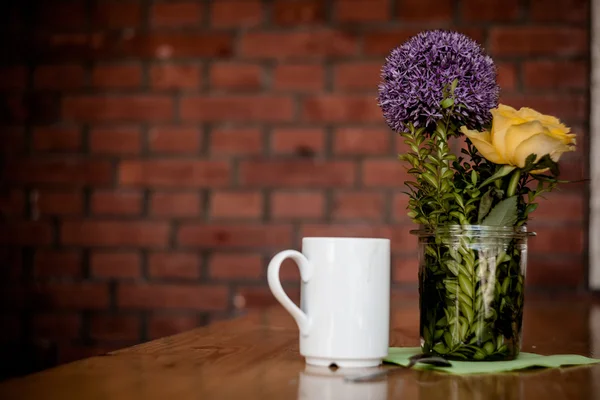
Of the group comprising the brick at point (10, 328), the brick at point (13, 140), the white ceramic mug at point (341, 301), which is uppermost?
the brick at point (13, 140)

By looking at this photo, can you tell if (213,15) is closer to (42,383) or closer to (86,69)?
(86,69)

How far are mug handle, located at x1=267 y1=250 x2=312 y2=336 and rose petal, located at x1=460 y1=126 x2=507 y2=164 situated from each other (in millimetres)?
193

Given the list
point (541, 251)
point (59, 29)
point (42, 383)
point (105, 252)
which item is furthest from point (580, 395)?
A: point (59, 29)

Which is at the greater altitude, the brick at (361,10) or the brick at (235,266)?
the brick at (361,10)

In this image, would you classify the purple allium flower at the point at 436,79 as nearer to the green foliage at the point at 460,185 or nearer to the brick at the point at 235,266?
the green foliage at the point at 460,185

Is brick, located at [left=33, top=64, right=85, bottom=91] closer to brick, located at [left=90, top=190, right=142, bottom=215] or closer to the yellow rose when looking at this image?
brick, located at [left=90, top=190, right=142, bottom=215]

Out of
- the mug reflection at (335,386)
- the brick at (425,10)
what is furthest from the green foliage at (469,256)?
the brick at (425,10)

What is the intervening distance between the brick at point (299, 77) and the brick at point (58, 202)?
0.61 metres

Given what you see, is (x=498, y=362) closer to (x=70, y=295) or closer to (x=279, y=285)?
(x=279, y=285)

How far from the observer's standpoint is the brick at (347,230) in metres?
2.01

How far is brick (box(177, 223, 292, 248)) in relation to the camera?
6.70 ft

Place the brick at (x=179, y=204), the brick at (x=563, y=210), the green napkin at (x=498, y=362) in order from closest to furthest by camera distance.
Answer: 1. the green napkin at (x=498, y=362)
2. the brick at (x=563, y=210)
3. the brick at (x=179, y=204)

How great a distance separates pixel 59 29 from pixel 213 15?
1.41 ft

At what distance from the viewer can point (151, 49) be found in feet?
6.89
